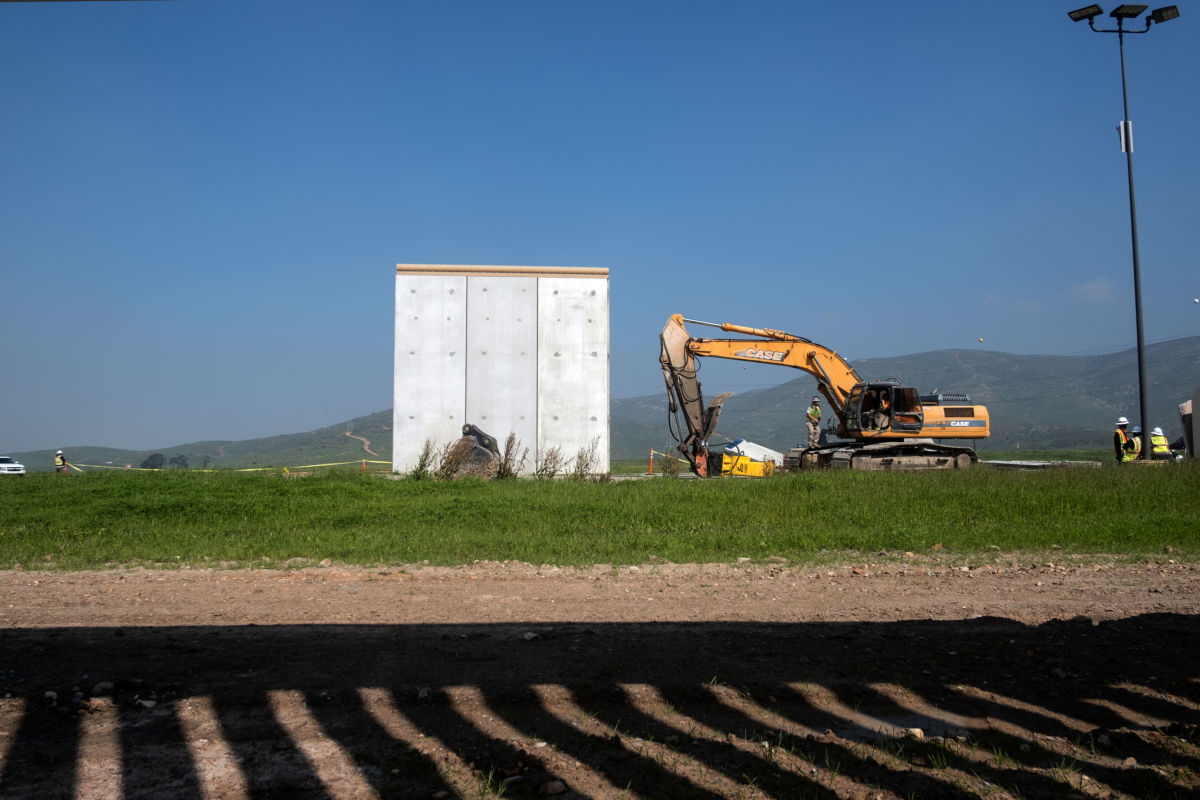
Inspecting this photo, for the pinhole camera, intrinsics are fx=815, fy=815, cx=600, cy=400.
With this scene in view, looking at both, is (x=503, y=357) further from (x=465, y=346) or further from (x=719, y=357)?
(x=719, y=357)

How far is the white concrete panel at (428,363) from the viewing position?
23.7 m

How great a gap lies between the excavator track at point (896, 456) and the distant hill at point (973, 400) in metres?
1.70

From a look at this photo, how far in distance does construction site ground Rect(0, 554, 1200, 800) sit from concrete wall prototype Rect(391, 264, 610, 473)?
15735 mm

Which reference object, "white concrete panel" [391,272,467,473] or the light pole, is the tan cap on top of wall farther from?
the light pole

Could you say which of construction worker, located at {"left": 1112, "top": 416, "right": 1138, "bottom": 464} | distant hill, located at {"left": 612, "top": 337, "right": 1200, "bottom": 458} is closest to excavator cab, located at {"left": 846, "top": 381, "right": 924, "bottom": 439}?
construction worker, located at {"left": 1112, "top": 416, "right": 1138, "bottom": 464}

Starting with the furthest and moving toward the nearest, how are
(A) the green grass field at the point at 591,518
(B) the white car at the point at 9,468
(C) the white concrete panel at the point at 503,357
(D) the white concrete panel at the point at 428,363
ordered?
(B) the white car at the point at 9,468 → (C) the white concrete panel at the point at 503,357 → (D) the white concrete panel at the point at 428,363 → (A) the green grass field at the point at 591,518

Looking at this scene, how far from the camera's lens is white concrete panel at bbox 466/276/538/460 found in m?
23.8

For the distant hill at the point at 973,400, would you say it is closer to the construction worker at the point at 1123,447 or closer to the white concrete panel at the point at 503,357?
the white concrete panel at the point at 503,357

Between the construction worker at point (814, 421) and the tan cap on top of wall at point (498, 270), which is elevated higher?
the tan cap on top of wall at point (498, 270)

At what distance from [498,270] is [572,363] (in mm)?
3519

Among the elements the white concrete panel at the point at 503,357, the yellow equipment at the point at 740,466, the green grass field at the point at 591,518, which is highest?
the white concrete panel at the point at 503,357

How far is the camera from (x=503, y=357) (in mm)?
24000

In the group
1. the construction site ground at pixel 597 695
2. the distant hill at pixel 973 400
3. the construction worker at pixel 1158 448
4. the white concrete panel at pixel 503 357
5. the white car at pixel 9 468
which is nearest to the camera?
the construction site ground at pixel 597 695

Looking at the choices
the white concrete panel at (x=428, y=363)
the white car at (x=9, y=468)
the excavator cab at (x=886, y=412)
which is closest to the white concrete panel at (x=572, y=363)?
the white concrete panel at (x=428, y=363)
